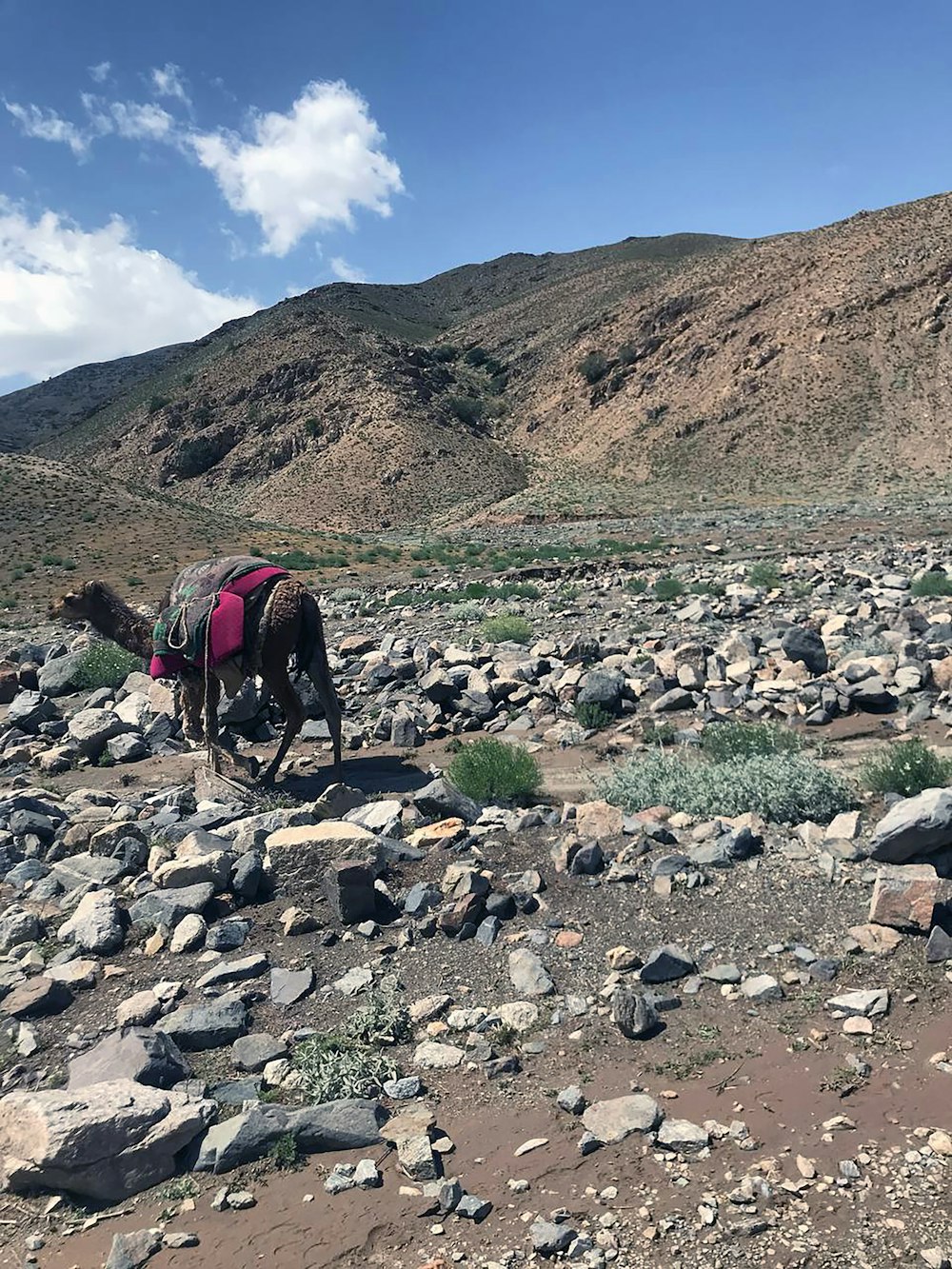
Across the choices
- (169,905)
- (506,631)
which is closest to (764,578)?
(506,631)

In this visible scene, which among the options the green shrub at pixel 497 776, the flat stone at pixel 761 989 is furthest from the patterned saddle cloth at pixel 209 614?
the flat stone at pixel 761 989

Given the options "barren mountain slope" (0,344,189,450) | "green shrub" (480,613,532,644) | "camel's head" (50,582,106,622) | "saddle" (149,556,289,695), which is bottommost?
"green shrub" (480,613,532,644)

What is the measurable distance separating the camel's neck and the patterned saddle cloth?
115 centimetres

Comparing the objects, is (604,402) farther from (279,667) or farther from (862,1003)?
(862,1003)

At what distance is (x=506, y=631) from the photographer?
42.9ft

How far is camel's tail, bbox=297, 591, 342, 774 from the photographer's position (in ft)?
25.7

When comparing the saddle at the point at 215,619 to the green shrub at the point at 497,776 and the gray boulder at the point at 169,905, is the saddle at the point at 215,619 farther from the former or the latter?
the gray boulder at the point at 169,905

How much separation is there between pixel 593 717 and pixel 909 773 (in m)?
3.27

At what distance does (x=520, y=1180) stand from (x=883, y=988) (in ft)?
6.51

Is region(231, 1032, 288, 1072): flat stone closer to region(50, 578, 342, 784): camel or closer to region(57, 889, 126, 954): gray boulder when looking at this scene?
region(57, 889, 126, 954): gray boulder

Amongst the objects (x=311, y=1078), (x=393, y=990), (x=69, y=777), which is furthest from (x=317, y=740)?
(x=311, y=1078)

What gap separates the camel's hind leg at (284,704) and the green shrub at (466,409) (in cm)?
6270

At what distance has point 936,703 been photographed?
27.8 ft

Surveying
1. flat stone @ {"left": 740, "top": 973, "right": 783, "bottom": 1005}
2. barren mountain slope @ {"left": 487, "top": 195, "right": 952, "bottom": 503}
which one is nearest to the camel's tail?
flat stone @ {"left": 740, "top": 973, "right": 783, "bottom": 1005}
